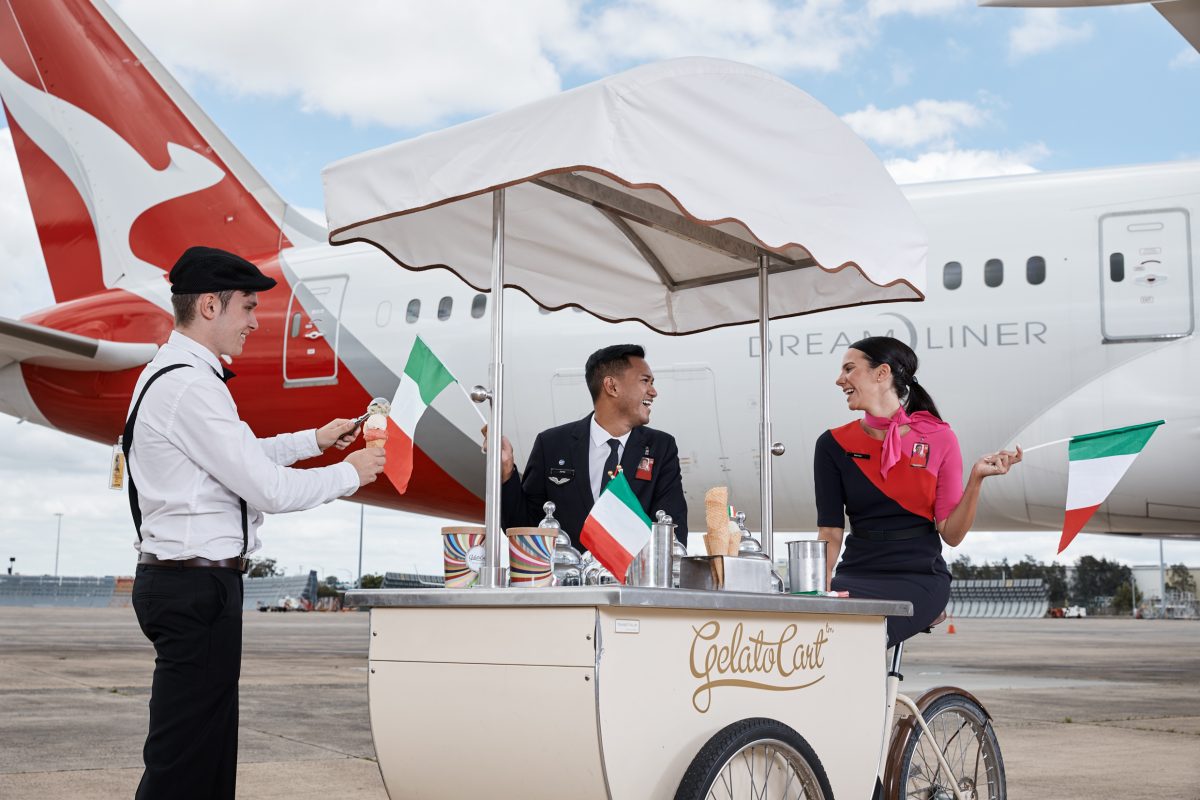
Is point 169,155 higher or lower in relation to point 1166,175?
higher

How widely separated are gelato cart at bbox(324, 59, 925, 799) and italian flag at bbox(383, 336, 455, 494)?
156 millimetres

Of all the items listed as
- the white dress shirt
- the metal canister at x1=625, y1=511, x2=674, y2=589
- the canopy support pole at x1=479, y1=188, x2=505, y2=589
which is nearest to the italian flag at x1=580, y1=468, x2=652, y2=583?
the metal canister at x1=625, y1=511, x2=674, y2=589

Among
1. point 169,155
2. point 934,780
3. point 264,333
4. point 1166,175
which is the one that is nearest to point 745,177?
point 934,780

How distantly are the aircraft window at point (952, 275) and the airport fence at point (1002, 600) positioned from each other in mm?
43718

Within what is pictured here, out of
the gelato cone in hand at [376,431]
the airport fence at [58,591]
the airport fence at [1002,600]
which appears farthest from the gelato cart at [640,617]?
the airport fence at [58,591]

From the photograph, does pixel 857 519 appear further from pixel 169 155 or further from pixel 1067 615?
pixel 1067 615

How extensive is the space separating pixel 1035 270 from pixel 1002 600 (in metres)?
47.6

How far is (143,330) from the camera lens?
11938 mm

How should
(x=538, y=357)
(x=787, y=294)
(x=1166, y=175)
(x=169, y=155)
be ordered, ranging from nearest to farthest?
(x=787, y=294), (x=1166, y=175), (x=538, y=357), (x=169, y=155)

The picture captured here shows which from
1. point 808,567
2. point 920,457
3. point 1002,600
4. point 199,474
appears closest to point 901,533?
point 920,457

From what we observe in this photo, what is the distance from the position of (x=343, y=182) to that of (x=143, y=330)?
9593mm

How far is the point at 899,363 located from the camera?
11.9 ft

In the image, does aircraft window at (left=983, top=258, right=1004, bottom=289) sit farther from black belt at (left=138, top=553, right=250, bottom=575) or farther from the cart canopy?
black belt at (left=138, top=553, right=250, bottom=575)

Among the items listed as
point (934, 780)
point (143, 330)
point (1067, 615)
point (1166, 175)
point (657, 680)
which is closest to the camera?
point (657, 680)
